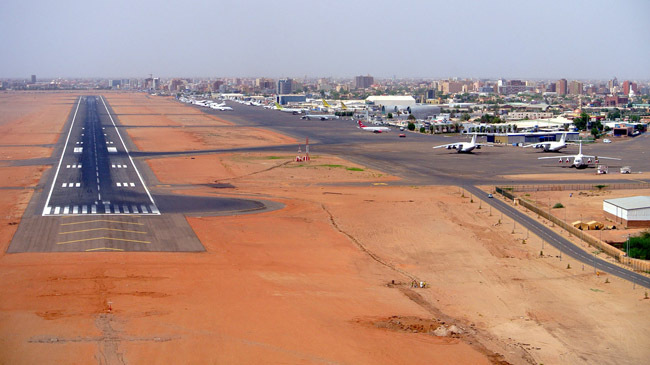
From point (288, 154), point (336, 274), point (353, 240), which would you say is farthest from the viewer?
point (288, 154)

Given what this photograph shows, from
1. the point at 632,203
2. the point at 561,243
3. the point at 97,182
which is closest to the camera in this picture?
the point at 561,243

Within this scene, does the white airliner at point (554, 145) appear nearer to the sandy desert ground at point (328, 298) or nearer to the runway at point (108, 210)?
the sandy desert ground at point (328, 298)

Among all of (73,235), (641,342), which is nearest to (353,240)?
(73,235)

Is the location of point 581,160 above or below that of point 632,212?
above

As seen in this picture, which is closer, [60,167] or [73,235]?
[73,235]

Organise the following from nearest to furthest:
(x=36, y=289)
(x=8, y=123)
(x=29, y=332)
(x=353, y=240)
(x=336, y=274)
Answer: (x=29, y=332) → (x=36, y=289) → (x=336, y=274) → (x=353, y=240) → (x=8, y=123)

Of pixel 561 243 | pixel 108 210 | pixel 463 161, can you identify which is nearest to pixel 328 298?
pixel 561 243

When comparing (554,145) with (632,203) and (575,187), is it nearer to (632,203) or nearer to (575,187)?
(575,187)

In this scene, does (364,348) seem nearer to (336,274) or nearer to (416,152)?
(336,274)
